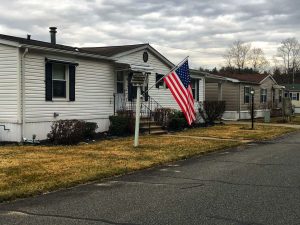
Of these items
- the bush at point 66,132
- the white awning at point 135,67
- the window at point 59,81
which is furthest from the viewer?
the white awning at point 135,67

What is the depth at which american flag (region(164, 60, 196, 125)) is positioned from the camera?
47.3 ft

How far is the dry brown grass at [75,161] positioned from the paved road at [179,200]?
0.52m

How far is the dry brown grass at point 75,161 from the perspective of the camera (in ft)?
27.8

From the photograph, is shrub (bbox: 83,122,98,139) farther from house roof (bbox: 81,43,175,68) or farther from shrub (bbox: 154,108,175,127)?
shrub (bbox: 154,108,175,127)

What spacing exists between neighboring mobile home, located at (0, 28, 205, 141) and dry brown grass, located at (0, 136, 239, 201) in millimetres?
2007

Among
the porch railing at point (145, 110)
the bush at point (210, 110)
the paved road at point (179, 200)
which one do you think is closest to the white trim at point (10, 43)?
the porch railing at point (145, 110)

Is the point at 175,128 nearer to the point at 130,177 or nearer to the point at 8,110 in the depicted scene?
the point at 8,110

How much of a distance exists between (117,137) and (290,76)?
250ft

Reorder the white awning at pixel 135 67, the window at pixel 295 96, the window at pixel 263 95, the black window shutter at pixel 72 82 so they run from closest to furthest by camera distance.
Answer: the black window shutter at pixel 72 82 < the white awning at pixel 135 67 < the window at pixel 263 95 < the window at pixel 295 96

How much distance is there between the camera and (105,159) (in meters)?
11.6

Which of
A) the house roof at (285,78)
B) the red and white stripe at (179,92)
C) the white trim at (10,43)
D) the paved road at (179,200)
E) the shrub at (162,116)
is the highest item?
the house roof at (285,78)

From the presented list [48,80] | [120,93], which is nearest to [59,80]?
[48,80]

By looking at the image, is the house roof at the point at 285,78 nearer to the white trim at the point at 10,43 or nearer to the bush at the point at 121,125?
the bush at the point at 121,125

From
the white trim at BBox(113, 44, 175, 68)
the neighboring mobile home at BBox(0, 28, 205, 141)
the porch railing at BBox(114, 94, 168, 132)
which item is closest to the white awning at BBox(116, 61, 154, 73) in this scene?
the neighboring mobile home at BBox(0, 28, 205, 141)
